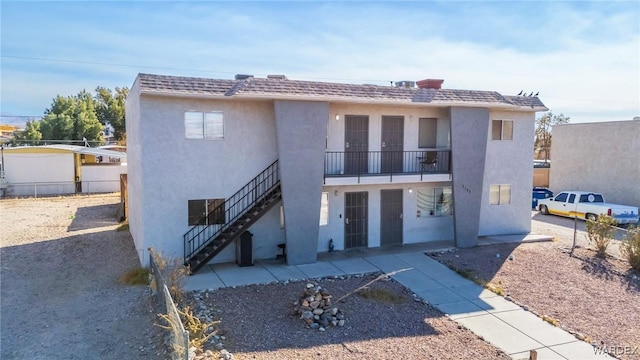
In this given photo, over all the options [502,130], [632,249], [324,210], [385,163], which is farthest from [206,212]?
[632,249]

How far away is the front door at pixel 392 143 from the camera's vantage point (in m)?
16.4

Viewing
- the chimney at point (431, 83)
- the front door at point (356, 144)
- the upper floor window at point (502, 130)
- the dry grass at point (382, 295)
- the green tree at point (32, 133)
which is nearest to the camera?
the dry grass at point (382, 295)

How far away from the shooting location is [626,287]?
44.1ft

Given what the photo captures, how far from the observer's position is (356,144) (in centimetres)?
1600

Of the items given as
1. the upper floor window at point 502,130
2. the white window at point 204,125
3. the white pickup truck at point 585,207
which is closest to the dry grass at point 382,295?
the white window at point 204,125

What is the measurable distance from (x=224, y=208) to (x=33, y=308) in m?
5.84

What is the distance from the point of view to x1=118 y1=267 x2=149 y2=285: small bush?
42.0 ft

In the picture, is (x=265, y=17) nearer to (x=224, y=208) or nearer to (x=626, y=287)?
(x=224, y=208)

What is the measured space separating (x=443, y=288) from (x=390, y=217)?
4.56 metres

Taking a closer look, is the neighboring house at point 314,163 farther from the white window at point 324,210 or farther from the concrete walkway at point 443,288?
the concrete walkway at point 443,288

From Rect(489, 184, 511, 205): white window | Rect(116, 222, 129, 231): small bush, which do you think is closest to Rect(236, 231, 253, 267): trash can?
Rect(116, 222, 129, 231): small bush

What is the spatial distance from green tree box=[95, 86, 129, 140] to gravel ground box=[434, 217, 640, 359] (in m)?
48.3

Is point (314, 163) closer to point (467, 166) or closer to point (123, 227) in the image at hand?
Result: point (467, 166)

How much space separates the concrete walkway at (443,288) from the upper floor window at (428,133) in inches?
163
